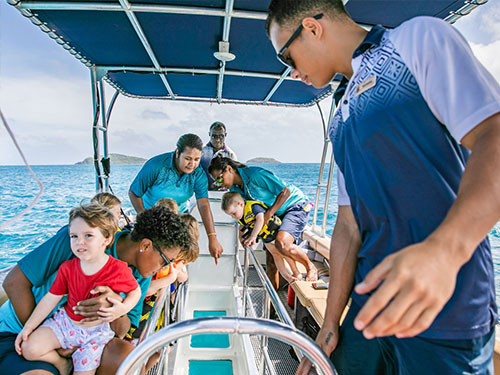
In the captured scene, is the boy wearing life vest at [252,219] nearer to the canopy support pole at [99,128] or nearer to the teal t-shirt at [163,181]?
the teal t-shirt at [163,181]

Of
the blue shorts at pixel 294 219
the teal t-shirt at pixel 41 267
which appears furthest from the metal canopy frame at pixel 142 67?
the teal t-shirt at pixel 41 267

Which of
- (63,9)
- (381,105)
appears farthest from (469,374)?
(63,9)

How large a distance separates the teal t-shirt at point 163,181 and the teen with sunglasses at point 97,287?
1.35 m

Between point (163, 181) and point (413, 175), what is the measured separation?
271 cm

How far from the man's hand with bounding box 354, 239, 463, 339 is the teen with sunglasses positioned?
4.47 feet

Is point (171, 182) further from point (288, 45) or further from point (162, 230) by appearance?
point (288, 45)

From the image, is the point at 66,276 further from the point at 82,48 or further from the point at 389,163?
the point at 82,48

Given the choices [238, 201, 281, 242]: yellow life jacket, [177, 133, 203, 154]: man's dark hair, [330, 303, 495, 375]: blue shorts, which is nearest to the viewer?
[330, 303, 495, 375]: blue shorts

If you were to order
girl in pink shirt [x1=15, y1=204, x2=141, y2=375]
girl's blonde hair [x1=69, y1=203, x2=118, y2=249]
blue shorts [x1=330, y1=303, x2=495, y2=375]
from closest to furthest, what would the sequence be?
blue shorts [x1=330, y1=303, x2=495, y2=375], girl in pink shirt [x1=15, y1=204, x2=141, y2=375], girl's blonde hair [x1=69, y1=203, x2=118, y2=249]

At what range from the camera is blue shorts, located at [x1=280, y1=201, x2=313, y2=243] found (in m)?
3.41

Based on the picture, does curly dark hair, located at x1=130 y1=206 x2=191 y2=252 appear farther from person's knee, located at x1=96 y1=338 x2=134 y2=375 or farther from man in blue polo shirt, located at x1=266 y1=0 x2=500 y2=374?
man in blue polo shirt, located at x1=266 y1=0 x2=500 y2=374

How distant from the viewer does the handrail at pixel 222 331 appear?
0.72 m

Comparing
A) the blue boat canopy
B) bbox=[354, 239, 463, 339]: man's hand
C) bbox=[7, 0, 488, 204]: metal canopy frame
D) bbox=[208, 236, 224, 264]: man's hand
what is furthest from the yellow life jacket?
bbox=[354, 239, 463, 339]: man's hand

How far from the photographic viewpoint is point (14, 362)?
4.08 feet
